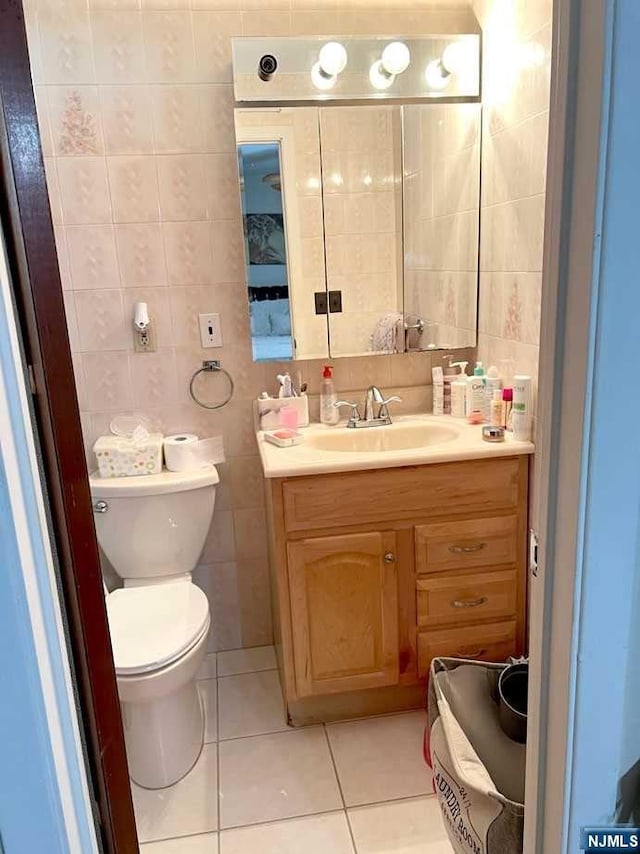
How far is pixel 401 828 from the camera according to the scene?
5.49 feet

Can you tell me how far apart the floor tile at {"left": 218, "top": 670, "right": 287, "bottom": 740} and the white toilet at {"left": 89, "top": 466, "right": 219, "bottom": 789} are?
10 centimetres

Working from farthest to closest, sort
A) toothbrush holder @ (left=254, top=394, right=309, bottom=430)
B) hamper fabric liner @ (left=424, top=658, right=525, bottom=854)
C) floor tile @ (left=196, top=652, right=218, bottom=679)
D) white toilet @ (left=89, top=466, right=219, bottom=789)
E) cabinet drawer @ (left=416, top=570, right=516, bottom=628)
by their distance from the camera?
1. floor tile @ (left=196, top=652, right=218, bottom=679)
2. toothbrush holder @ (left=254, top=394, right=309, bottom=430)
3. cabinet drawer @ (left=416, top=570, right=516, bottom=628)
4. white toilet @ (left=89, top=466, right=219, bottom=789)
5. hamper fabric liner @ (left=424, top=658, right=525, bottom=854)

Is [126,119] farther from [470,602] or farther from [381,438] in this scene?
[470,602]

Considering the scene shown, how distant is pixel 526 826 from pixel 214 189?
1.85 m

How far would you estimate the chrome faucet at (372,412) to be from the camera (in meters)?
2.18

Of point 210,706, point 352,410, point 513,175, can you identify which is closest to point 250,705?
point 210,706

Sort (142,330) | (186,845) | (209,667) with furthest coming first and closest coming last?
(209,667)
(142,330)
(186,845)

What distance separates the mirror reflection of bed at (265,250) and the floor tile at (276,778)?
47.2 inches

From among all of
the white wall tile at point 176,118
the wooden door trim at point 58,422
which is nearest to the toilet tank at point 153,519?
the white wall tile at point 176,118

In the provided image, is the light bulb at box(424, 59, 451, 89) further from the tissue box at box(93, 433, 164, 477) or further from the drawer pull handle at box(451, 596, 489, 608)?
the drawer pull handle at box(451, 596, 489, 608)

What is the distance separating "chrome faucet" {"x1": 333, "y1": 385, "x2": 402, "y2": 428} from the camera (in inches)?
85.9

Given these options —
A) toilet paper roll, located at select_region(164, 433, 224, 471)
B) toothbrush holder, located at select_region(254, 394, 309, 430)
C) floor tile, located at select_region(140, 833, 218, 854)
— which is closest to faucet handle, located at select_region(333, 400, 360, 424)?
toothbrush holder, located at select_region(254, 394, 309, 430)

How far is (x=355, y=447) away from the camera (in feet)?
7.04

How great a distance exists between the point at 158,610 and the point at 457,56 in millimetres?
1923
